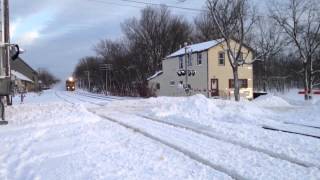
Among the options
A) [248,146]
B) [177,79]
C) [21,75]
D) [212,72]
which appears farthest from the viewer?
[21,75]

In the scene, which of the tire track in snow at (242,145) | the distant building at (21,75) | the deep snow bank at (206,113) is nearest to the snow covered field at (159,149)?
the tire track in snow at (242,145)

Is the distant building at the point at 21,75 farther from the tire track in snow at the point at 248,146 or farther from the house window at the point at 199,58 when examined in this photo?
the tire track in snow at the point at 248,146

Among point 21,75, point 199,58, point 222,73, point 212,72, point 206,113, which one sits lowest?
point 206,113

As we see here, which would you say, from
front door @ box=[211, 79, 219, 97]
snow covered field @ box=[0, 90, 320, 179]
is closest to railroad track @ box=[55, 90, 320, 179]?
snow covered field @ box=[0, 90, 320, 179]

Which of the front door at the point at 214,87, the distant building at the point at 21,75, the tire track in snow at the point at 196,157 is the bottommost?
the tire track in snow at the point at 196,157

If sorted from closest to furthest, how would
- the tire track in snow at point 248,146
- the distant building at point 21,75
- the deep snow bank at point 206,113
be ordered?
the tire track in snow at point 248,146, the deep snow bank at point 206,113, the distant building at point 21,75

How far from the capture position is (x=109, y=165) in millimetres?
9562

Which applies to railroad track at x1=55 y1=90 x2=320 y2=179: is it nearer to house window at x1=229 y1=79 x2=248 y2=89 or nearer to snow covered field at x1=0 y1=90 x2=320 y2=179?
snow covered field at x1=0 y1=90 x2=320 y2=179

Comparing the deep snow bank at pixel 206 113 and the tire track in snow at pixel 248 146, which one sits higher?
the deep snow bank at pixel 206 113

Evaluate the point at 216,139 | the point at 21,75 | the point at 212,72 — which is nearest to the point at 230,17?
the point at 212,72

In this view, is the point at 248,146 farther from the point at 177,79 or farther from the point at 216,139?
the point at 177,79

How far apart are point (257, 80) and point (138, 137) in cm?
8554

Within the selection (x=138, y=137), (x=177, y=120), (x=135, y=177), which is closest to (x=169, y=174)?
(x=135, y=177)

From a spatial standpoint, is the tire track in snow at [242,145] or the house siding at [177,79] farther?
the house siding at [177,79]
